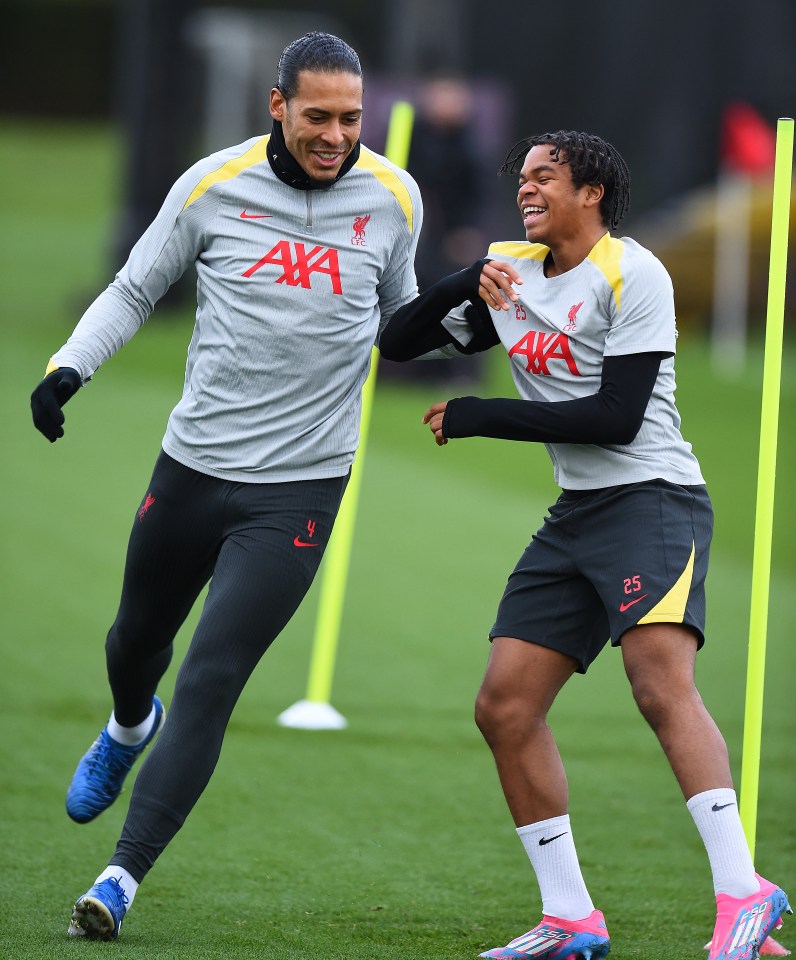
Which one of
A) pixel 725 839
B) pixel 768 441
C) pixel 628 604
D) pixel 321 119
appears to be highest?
pixel 321 119

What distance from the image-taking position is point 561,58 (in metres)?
21.6

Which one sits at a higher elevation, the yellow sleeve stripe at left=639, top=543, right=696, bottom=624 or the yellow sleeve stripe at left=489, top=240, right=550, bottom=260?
the yellow sleeve stripe at left=489, top=240, right=550, bottom=260

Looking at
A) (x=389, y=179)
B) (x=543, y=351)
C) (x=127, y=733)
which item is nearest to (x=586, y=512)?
(x=543, y=351)

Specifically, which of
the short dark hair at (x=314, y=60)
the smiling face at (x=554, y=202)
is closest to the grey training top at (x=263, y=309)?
the short dark hair at (x=314, y=60)

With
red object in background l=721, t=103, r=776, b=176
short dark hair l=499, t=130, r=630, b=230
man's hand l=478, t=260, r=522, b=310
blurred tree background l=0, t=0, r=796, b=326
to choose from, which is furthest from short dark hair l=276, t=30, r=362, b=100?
blurred tree background l=0, t=0, r=796, b=326

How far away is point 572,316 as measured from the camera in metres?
3.72

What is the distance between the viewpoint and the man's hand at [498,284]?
12.5 feet

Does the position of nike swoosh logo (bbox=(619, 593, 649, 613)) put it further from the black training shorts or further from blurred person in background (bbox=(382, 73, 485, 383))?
blurred person in background (bbox=(382, 73, 485, 383))

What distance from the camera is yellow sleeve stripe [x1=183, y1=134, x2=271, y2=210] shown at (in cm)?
393

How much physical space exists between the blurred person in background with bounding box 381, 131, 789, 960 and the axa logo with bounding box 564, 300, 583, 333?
17mm

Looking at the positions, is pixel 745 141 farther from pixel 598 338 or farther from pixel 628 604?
pixel 628 604

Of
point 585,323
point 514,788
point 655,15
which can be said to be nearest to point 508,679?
point 514,788

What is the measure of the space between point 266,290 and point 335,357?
240 millimetres

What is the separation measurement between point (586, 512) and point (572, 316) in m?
0.48
